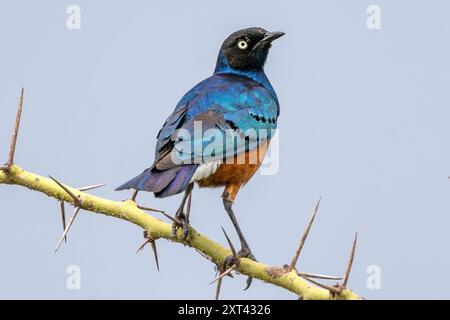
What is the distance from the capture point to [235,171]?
5.86 meters

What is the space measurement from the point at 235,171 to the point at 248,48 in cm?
200

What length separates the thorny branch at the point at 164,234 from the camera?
135 inches

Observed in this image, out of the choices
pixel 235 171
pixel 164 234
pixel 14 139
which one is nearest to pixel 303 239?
pixel 164 234

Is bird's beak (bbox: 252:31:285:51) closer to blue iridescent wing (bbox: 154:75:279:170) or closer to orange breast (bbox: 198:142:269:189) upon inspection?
blue iridescent wing (bbox: 154:75:279:170)

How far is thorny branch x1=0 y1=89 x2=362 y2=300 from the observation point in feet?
11.2

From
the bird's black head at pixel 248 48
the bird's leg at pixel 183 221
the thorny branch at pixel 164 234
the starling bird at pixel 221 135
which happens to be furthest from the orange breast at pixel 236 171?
the bird's black head at pixel 248 48

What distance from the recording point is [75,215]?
13.5ft

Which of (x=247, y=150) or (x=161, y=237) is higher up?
(x=247, y=150)

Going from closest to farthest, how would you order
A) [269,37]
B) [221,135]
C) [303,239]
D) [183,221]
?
[303,239] < [183,221] < [221,135] < [269,37]

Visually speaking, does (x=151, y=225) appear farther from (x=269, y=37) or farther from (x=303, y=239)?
(x=269, y=37)

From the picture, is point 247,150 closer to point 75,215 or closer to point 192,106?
point 192,106

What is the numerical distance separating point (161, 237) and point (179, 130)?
1417mm

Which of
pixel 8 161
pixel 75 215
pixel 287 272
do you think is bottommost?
pixel 287 272

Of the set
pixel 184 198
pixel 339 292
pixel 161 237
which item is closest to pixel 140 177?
pixel 161 237
